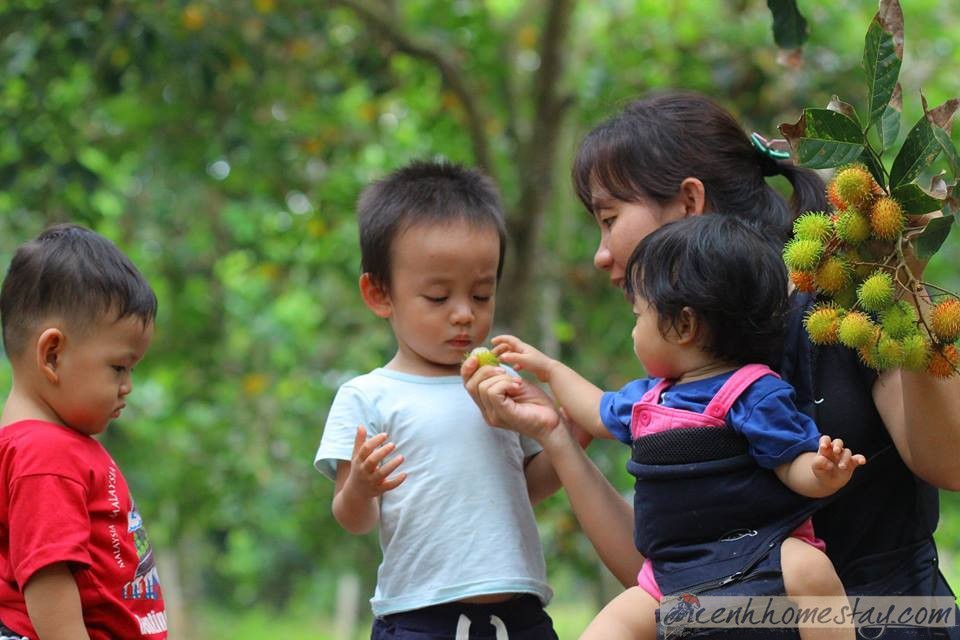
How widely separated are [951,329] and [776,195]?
2.33 ft

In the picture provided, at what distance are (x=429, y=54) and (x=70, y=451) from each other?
138 inches

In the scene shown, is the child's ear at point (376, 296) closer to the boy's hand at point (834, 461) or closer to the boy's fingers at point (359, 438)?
the boy's fingers at point (359, 438)

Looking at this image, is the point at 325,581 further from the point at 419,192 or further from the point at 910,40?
the point at 419,192

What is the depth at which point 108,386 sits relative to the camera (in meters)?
2.03

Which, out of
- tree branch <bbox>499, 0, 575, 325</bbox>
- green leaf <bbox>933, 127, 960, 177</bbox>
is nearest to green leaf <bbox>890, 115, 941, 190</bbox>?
green leaf <bbox>933, 127, 960, 177</bbox>

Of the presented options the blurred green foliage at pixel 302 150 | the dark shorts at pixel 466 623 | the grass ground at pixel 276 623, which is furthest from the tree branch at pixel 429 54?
the grass ground at pixel 276 623

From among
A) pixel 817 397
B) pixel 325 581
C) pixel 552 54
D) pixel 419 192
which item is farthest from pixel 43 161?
pixel 325 581

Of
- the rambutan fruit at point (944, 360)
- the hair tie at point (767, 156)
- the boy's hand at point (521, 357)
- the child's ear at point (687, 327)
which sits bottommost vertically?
the rambutan fruit at point (944, 360)

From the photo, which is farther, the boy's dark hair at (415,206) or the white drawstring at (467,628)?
the boy's dark hair at (415,206)

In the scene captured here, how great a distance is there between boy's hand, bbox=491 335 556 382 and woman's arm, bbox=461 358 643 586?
0.08 meters

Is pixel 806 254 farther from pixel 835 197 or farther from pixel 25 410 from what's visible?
pixel 25 410

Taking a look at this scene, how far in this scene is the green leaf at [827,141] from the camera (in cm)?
161

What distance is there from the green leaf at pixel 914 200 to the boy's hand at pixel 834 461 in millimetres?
335

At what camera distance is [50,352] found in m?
2.01
